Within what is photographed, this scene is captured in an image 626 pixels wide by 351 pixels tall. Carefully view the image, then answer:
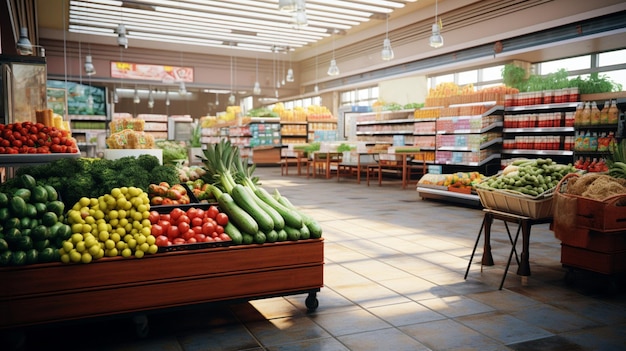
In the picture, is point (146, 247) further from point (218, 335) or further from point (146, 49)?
point (146, 49)

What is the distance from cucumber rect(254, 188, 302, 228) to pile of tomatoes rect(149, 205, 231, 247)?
37 centimetres

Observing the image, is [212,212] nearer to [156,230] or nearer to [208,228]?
[208,228]

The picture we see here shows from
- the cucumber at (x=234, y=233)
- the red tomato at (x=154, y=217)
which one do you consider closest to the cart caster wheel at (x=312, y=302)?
the cucumber at (x=234, y=233)

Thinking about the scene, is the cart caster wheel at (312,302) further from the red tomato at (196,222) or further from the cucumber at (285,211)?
the red tomato at (196,222)

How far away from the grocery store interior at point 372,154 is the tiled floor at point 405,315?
0.02m

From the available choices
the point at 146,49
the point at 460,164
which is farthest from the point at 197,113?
the point at 460,164

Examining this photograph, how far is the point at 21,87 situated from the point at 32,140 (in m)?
3.41

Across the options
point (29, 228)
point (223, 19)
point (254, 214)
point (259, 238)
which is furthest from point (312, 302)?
point (223, 19)

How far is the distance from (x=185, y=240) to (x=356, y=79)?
660 inches

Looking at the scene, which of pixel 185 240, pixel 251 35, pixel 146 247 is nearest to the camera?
pixel 146 247

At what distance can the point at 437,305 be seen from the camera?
10.7 ft

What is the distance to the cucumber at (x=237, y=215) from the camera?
9.86 feet

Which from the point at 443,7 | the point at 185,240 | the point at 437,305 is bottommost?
the point at 437,305

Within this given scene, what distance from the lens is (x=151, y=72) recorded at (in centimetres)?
2109
